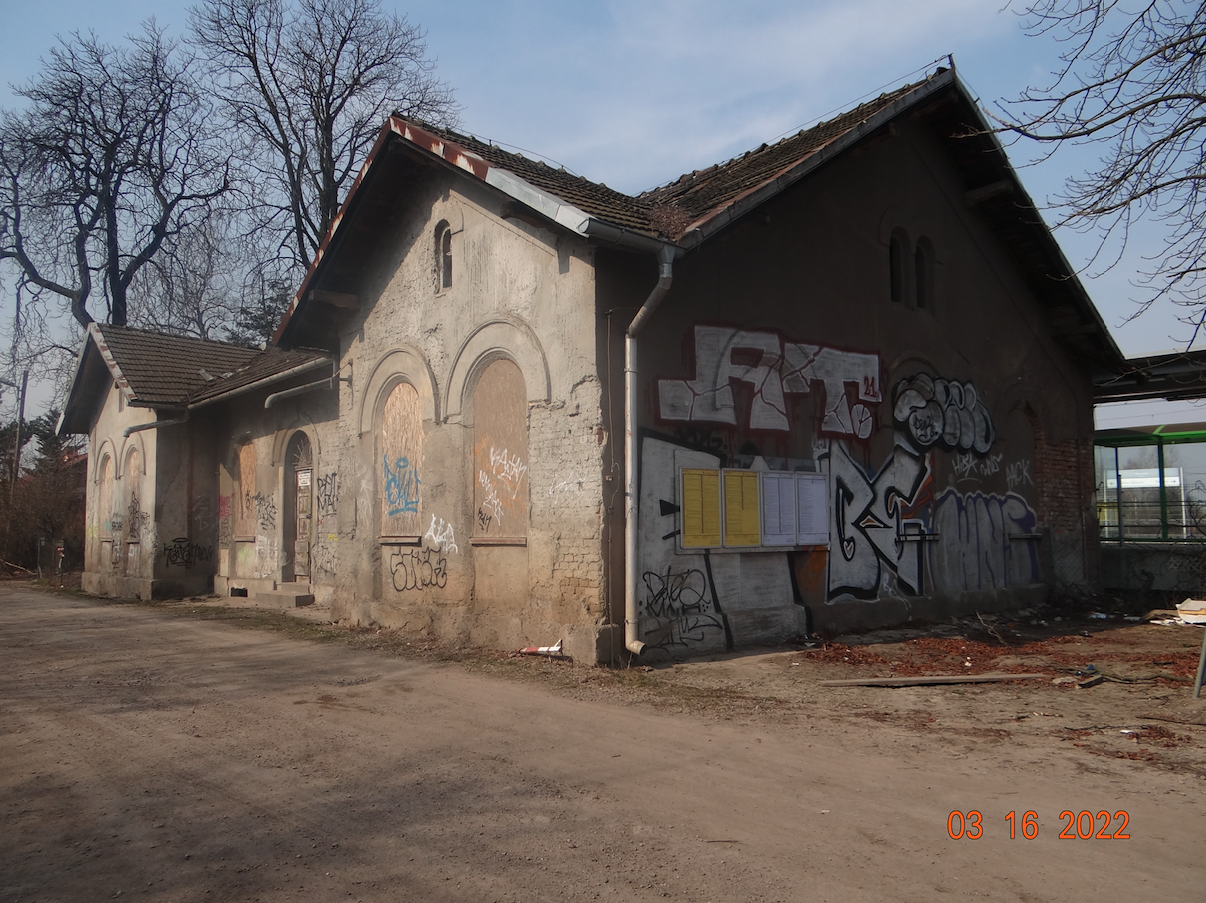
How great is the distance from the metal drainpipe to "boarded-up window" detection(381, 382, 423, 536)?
3839 millimetres

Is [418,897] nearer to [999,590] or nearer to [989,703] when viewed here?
[989,703]

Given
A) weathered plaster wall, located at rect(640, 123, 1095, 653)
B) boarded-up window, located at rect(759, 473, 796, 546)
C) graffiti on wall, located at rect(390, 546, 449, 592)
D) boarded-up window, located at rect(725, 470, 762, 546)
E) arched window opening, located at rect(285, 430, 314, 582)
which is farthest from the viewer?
arched window opening, located at rect(285, 430, 314, 582)

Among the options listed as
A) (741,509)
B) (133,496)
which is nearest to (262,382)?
(133,496)

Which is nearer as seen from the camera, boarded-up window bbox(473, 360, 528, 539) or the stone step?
boarded-up window bbox(473, 360, 528, 539)

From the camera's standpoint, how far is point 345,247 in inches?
487

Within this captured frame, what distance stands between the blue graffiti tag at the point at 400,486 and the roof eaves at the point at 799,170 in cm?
516

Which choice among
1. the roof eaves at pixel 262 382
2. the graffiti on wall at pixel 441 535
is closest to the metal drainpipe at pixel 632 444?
the graffiti on wall at pixel 441 535

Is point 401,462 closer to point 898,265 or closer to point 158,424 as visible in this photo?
point 898,265

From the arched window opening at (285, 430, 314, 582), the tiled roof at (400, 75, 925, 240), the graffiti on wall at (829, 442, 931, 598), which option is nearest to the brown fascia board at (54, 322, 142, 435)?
the arched window opening at (285, 430, 314, 582)

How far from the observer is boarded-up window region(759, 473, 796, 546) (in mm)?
10031

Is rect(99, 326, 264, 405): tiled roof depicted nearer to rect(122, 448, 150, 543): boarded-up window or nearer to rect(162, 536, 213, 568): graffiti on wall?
rect(122, 448, 150, 543): boarded-up window

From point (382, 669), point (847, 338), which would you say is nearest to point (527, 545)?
point (382, 669)

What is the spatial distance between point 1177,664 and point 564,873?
768 cm

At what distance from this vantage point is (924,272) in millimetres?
13312
